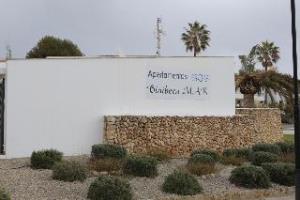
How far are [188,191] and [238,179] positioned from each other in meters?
2.38

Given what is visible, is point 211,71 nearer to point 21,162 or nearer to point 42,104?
point 42,104

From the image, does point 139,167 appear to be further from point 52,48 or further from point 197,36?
point 197,36

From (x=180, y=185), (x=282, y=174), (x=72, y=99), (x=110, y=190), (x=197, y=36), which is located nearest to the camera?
(x=110, y=190)

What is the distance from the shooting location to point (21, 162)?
19.5 m

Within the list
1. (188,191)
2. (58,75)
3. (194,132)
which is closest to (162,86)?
(194,132)

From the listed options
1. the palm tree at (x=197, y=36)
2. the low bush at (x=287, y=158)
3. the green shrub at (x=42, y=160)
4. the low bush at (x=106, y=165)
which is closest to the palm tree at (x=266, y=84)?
the low bush at (x=287, y=158)

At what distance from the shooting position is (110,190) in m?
14.3

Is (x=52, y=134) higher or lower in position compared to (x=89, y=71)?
lower

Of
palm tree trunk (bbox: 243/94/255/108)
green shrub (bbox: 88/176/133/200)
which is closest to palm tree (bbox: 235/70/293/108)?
palm tree trunk (bbox: 243/94/255/108)

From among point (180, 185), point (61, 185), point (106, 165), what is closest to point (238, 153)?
point (106, 165)

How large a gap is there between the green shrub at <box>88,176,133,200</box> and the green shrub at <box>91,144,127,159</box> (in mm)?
4487

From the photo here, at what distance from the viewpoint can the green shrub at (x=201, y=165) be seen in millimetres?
18322

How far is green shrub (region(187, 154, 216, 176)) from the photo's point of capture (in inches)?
721

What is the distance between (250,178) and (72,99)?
7242 mm
